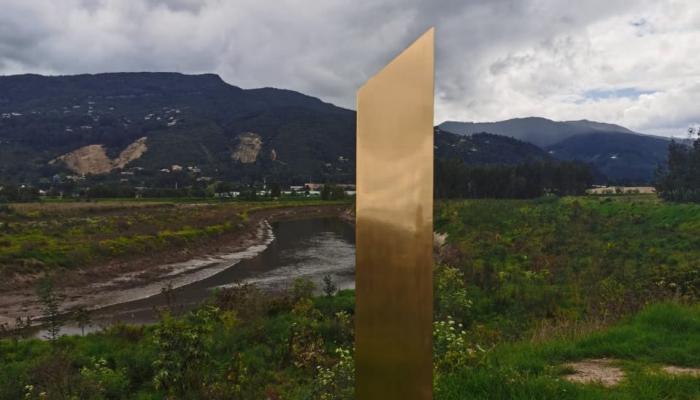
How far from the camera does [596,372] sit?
6.10 m

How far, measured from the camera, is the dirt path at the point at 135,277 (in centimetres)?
2341

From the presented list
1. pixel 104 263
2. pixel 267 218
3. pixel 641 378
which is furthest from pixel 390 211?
pixel 267 218

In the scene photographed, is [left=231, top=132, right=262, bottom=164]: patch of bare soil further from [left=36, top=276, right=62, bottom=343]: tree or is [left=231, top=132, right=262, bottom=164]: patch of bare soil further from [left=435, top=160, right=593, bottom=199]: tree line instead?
[left=36, top=276, right=62, bottom=343]: tree

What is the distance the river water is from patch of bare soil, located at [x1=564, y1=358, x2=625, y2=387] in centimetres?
1151

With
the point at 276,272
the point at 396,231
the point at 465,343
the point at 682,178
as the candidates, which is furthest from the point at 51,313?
the point at 682,178

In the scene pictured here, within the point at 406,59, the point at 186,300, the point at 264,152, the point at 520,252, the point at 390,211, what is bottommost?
the point at 186,300

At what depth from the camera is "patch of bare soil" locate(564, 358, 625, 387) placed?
18.6 ft

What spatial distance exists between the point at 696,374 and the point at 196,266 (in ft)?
107

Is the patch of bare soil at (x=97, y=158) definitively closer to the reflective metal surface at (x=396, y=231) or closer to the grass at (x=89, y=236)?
the grass at (x=89, y=236)

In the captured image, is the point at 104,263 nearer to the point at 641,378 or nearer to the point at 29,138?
the point at 641,378

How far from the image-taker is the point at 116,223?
141 ft

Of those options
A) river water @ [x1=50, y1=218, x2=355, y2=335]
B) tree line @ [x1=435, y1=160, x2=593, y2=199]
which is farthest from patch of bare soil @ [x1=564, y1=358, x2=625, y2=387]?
tree line @ [x1=435, y1=160, x2=593, y2=199]

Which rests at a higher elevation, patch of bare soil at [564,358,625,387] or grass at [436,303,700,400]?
grass at [436,303,700,400]

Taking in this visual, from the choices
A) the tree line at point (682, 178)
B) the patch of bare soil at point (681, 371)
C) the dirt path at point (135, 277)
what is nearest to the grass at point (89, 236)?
the dirt path at point (135, 277)
